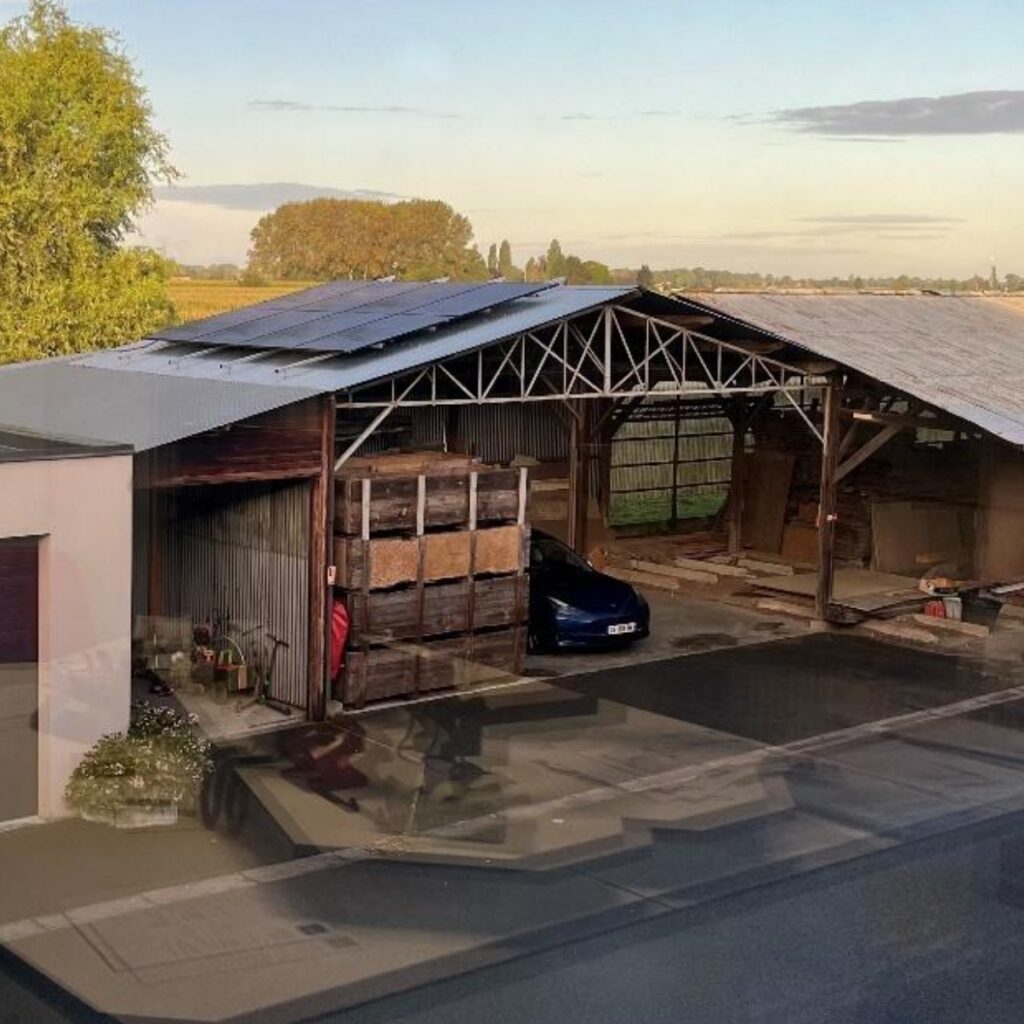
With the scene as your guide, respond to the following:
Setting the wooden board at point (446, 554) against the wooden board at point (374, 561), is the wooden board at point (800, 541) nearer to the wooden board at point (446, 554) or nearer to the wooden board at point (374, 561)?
the wooden board at point (446, 554)

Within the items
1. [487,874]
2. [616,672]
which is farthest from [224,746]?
[616,672]

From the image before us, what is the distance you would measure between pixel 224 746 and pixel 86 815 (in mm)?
2166

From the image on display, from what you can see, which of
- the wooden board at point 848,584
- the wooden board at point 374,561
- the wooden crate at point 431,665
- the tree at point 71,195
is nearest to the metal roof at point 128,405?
the wooden board at point 374,561

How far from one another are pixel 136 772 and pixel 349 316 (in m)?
6.83

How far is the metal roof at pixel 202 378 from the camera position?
43.8 ft

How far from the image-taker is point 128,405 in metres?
14.3

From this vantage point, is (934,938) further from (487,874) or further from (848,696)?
(848,696)

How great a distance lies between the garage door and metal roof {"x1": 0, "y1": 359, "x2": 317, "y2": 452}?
1.46 m

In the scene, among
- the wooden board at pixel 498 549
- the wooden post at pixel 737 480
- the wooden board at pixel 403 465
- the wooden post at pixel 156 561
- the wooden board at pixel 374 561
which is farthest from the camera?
the wooden post at pixel 737 480

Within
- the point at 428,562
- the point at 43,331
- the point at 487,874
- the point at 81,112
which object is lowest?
the point at 487,874

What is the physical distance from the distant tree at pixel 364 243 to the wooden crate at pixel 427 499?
42.5 meters

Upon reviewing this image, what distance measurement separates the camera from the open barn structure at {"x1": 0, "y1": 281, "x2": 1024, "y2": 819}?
14000 mm

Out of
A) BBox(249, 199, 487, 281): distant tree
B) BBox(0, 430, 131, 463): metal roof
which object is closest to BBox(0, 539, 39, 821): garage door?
BBox(0, 430, 131, 463): metal roof

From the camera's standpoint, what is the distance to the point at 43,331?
32.7 metres
